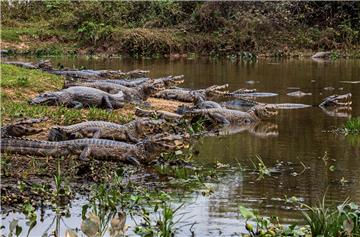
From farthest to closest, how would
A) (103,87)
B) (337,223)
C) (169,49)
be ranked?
(169,49)
(103,87)
(337,223)

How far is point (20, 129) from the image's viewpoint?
7.22 meters

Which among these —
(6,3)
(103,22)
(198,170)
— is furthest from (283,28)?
(198,170)

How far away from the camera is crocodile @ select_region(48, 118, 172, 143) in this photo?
7.47 m

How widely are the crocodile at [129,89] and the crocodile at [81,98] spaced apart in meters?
0.96

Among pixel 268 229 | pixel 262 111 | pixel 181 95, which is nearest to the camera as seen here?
pixel 268 229

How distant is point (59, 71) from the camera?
1506 cm

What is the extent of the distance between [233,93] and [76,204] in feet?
28.8

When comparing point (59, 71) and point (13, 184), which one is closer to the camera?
point (13, 184)

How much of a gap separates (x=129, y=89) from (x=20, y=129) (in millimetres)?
4787

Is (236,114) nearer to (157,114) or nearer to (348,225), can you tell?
(157,114)

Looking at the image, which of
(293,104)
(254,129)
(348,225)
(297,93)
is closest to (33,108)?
(254,129)

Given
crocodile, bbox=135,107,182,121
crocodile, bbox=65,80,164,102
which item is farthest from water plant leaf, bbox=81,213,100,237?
crocodile, bbox=65,80,164,102

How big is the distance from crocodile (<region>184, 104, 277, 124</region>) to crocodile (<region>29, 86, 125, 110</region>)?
1.19 metres

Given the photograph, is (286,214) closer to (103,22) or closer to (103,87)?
(103,87)
